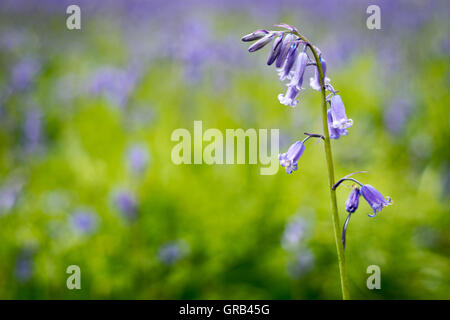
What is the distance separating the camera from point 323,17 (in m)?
8.59

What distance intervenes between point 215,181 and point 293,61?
6.76 ft

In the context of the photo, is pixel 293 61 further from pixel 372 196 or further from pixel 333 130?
pixel 372 196

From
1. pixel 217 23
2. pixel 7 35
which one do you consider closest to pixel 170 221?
pixel 7 35

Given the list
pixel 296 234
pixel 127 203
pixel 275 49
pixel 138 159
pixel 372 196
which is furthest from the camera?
pixel 138 159

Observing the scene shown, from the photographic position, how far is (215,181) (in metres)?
3.43

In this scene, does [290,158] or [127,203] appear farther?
[127,203]

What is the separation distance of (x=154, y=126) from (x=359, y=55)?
11.1ft

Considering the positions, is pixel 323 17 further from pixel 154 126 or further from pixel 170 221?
pixel 170 221

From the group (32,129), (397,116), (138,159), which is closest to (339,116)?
(138,159)

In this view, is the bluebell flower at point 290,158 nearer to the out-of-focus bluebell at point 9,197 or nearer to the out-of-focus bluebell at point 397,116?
the out-of-focus bluebell at point 9,197

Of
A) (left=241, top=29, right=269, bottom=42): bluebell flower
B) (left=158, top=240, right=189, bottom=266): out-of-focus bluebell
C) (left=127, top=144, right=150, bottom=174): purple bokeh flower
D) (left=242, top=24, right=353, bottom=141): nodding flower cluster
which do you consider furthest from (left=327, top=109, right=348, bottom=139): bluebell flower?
(left=127, top=144, right=150, bottom=174): purple bokeh flower

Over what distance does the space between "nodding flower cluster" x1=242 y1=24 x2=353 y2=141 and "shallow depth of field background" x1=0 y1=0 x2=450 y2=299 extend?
1.20 meters

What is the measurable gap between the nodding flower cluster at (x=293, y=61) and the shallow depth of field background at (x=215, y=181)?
1198 mm

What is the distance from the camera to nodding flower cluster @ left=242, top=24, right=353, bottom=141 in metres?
1.40
